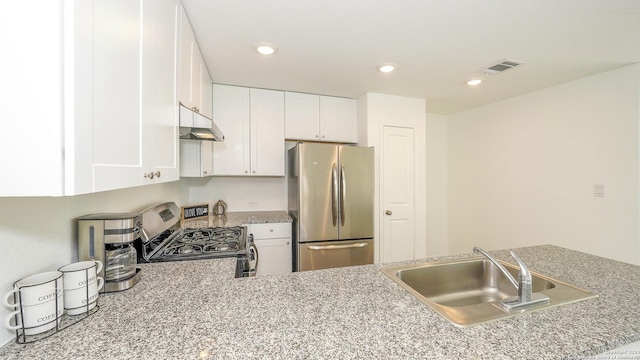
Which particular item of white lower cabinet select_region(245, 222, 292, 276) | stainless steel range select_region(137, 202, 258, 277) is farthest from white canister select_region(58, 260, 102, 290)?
white lower cabinet select_region(245, 222, 292, 276)

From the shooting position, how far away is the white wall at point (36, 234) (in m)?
0.69

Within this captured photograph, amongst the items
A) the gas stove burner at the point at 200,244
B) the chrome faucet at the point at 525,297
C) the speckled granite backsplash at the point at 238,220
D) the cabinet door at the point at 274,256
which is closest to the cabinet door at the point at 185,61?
the gas stove burner at the point at 200,244

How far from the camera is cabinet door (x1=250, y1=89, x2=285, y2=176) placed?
8.75 feet

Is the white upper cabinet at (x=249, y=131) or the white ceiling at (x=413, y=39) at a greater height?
the white ceiling at (x=413, y=39)

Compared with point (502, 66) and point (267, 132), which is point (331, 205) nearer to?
point (267, 132)

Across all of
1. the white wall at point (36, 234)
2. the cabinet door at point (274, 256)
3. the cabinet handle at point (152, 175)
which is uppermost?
the cabinet handle at point (152, 175)

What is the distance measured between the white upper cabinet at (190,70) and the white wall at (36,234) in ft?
2.29

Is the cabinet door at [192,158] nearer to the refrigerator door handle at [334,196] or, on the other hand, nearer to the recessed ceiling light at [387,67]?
the refrigerator door handle at [334,196]

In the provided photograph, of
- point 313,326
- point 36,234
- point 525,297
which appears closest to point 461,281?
point 525,297

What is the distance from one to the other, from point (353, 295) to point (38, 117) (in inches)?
38.7

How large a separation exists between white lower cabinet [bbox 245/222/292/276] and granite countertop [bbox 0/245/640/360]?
1.38 m

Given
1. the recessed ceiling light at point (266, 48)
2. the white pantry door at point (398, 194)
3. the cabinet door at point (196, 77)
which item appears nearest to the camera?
the cabinet door at point (196, 77)

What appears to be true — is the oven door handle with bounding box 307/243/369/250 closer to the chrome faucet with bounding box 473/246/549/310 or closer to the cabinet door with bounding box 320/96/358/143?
the cabinet door with bounding box 320/96/358/143

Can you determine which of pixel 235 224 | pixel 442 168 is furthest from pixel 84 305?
pixel 442 168
